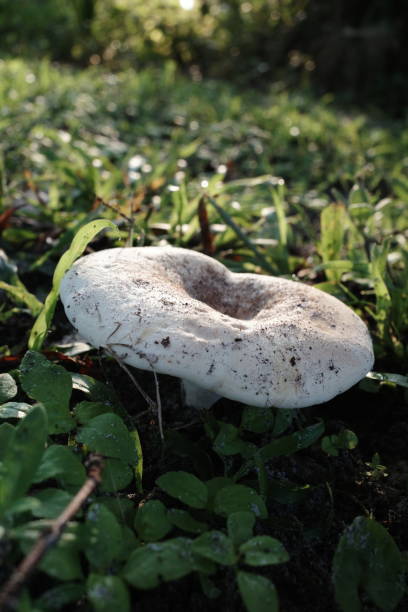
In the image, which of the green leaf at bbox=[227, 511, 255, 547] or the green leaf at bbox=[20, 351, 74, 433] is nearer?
the green leaf at bbox=[227, 511, 255, 547]

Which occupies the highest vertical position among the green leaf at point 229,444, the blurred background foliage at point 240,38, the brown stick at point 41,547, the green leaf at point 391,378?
the blurred background foliage at point 240,38

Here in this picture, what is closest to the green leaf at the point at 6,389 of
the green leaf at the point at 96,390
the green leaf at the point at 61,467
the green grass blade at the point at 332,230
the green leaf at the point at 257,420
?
the green leaf at the point at 96,390

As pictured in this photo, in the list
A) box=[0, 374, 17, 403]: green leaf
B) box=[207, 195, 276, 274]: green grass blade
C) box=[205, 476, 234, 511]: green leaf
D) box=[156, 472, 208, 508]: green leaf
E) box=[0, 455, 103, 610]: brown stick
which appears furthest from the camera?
box=[207, 195, 276, 274]: green grass blade

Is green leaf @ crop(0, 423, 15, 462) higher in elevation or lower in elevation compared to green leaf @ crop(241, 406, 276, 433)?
higher

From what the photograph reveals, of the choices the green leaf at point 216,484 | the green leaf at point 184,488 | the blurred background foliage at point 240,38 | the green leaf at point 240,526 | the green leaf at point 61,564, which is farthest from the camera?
the blurred background foliage at point 240,38

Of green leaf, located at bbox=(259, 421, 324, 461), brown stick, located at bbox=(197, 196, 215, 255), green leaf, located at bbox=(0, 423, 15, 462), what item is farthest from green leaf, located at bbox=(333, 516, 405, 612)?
brown stick, located at bbox=(197, 196, 215, 255)

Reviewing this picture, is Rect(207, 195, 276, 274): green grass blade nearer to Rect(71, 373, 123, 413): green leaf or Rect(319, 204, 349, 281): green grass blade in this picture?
Rect(319, 204, 349, 281): green grass blade

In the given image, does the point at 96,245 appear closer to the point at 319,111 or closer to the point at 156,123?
the point at 156,123

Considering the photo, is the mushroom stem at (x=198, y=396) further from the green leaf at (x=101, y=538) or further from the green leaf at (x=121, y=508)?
the green leaf at (x=101, y=538)
